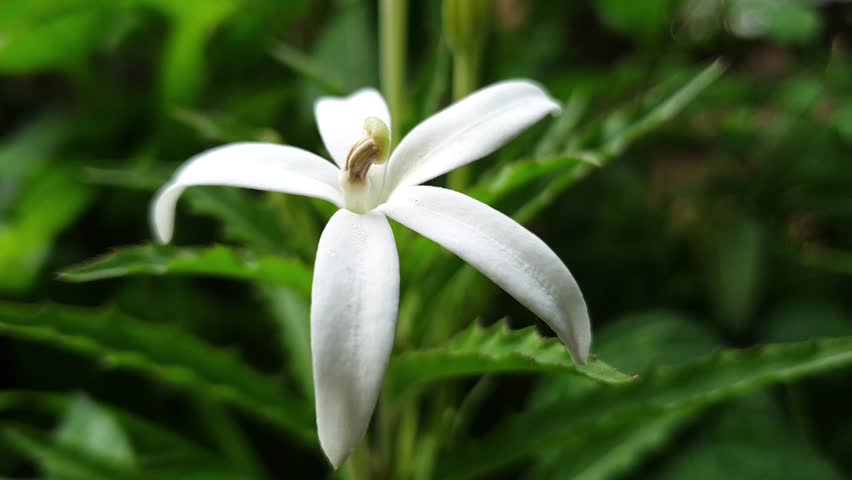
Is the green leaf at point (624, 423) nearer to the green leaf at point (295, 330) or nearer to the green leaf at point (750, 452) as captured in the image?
the green leaf at point (750, 452)

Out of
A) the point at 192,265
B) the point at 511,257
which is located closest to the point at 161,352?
the point at 192,265

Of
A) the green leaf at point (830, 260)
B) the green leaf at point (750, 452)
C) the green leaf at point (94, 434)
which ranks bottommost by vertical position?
the green leaf at point (750, 452)

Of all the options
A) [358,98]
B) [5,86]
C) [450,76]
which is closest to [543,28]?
[450,76]

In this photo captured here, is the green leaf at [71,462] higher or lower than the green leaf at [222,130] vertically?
lower

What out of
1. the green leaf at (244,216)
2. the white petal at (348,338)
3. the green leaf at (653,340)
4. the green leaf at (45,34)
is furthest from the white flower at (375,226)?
the green leaf at (45,34)

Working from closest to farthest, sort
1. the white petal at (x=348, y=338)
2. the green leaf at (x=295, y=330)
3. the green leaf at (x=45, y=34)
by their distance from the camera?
the white petal at (x=348, y=338) < the green leaf at (x=295, y=330) < the green leaf at (x=45, y=34)

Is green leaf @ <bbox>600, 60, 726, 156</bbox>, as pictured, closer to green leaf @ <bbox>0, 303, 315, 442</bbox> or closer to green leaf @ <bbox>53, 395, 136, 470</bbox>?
green leaf @ <bbox>0, 303, 315, 442</bbox>
